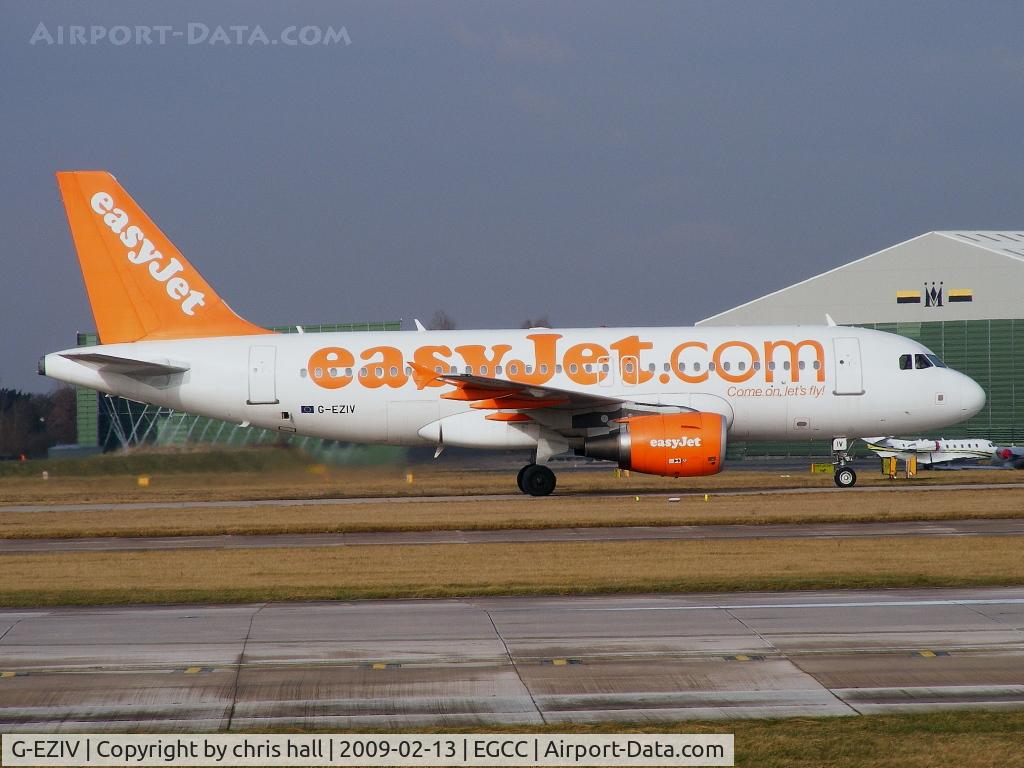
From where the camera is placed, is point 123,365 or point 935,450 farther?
point 935,450

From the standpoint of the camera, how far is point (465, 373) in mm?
30766

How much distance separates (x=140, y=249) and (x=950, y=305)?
43.1 m

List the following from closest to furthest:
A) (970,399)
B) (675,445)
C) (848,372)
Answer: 1. (675,445)
2. (848,372)
3. (970,399)

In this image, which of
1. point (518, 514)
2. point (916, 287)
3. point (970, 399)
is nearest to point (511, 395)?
point (518, 514)

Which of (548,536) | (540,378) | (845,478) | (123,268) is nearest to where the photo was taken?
(548,536)

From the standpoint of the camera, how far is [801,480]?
3741 centimetres

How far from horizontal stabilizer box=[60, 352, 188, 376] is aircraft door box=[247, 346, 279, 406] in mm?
1728

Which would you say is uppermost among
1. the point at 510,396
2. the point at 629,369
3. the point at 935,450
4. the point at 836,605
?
the point at 629,369

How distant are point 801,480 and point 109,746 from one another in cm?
3130

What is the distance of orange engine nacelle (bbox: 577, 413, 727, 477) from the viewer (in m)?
28.3

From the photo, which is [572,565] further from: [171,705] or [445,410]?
[445,410]

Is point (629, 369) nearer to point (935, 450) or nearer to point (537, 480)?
point (537, 480)

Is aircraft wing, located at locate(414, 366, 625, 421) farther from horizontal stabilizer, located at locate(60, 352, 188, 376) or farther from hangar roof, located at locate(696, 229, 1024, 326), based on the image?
hangar roof, located at locate(696, 229, 1024, 326)

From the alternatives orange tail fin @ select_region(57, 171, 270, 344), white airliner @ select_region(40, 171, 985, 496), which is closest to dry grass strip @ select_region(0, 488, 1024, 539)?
white airliner @ select_region(40, 171, 985, 496)
